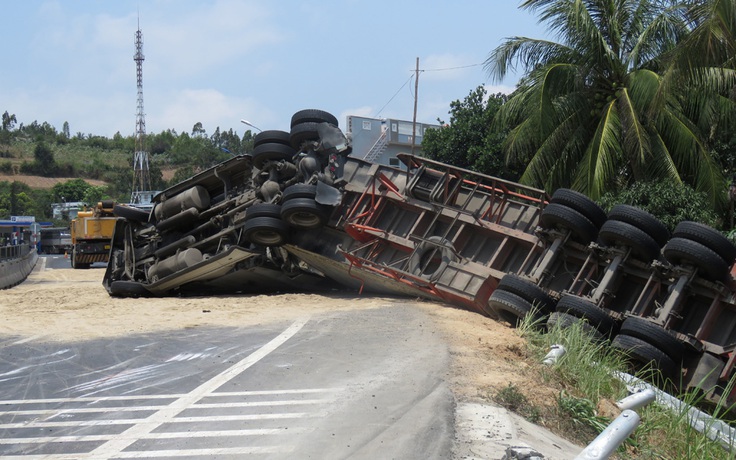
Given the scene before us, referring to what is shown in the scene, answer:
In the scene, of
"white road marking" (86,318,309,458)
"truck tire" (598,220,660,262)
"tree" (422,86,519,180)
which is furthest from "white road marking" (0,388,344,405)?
"tree" (422,86,519,180)

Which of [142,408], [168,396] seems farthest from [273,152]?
[142,408]

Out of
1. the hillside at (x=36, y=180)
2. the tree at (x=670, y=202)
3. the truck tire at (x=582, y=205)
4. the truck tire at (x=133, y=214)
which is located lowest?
the hillside at (x=36, y=180)

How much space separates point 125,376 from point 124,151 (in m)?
146

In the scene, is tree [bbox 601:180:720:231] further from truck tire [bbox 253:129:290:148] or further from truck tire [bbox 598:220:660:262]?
truck tire [bbox 253:129:290:148]

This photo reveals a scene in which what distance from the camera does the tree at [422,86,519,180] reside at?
28.2m

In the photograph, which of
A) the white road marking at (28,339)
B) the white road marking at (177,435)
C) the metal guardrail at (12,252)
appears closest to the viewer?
the white road marking at (177,435)

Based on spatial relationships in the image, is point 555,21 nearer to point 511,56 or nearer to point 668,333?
point 511,56

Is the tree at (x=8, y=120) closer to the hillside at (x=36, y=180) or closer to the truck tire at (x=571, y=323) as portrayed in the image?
the hillside at (x=36, y=180)

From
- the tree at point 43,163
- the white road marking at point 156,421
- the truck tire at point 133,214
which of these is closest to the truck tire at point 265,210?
the truck tire at point 133,214

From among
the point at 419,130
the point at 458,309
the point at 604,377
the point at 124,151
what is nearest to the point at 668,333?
the point at 604,377

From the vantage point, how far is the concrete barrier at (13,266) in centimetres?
2202

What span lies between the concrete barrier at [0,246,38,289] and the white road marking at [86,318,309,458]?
15979mm

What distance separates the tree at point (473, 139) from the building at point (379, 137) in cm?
1768

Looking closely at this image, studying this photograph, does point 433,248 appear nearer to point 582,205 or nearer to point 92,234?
point 582,205
